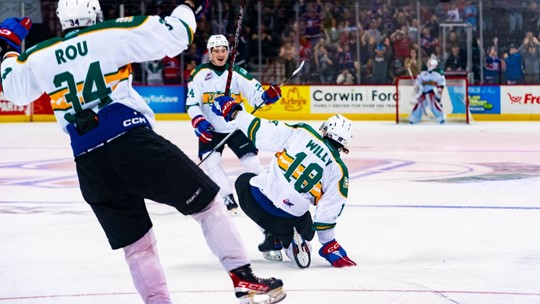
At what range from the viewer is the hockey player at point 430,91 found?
1978cm

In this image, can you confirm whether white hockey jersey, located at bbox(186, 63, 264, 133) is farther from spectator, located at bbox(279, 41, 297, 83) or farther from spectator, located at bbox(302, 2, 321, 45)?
spectator, located at bbox(302, 2, 321, 45)

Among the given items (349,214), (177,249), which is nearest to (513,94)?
(349,214)

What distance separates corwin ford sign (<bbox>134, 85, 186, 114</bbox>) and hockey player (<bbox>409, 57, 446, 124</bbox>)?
4482mm

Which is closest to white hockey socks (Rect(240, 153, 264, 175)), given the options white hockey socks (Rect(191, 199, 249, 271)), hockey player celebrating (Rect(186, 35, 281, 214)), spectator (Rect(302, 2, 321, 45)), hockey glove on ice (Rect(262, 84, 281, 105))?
hockey player celebrating (Rect(186, 35, 281, 214))

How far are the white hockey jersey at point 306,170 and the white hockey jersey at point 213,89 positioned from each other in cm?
257

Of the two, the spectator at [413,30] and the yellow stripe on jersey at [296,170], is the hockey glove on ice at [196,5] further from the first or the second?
the spectator at [413,30]

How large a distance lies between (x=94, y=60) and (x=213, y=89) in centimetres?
462

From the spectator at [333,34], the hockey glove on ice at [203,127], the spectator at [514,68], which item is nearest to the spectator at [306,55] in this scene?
the spectator at [333,34]

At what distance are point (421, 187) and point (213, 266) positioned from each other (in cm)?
424

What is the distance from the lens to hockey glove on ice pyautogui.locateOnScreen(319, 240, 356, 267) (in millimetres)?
5906

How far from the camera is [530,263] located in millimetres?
5918

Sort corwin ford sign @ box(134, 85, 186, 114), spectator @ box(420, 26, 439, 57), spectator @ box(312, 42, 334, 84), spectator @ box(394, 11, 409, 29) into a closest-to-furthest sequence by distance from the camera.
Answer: spectator @ box(420, 26, 439, 57) < spectator @ box(394, 11, 409, 29) < spectator @ box(312, 42, 334, 84) < corwin ford sign @ box(134, 85, 186, 114)

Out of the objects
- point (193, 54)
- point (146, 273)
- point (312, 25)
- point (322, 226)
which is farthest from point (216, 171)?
point (193, 54)

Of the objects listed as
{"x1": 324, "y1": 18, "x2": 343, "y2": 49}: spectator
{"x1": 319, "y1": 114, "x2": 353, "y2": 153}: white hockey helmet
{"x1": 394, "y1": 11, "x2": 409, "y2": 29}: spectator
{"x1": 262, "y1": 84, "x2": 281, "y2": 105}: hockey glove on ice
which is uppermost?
{"x1": 394, "y1": 11, "x2": 409, "y2": 29}: spectator
